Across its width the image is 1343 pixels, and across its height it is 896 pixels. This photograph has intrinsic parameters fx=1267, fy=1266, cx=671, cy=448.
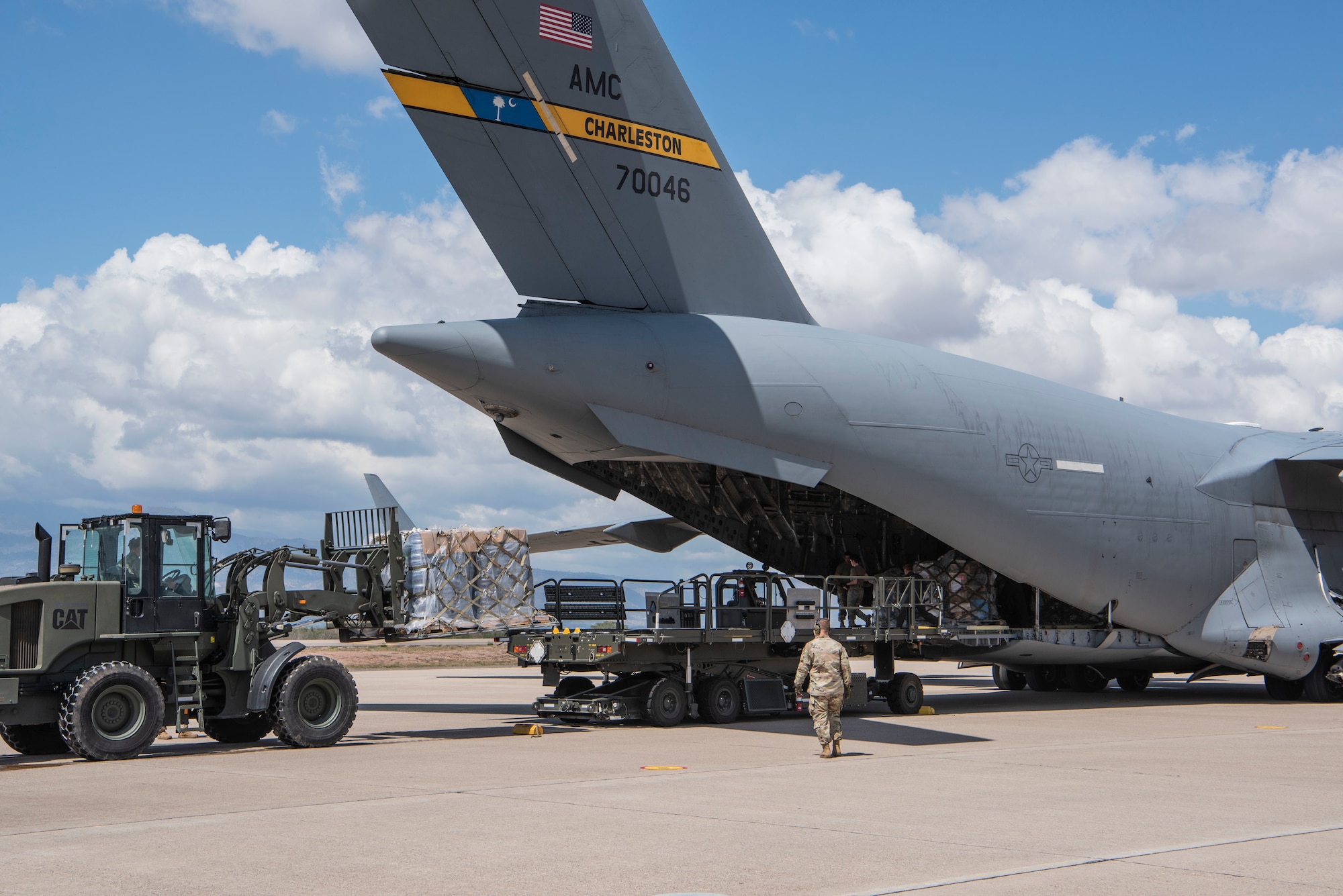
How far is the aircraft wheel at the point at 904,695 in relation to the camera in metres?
17.5

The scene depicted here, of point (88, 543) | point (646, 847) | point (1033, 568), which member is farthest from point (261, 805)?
point (1033, 568)

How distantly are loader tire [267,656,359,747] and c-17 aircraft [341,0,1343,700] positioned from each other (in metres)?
3.33

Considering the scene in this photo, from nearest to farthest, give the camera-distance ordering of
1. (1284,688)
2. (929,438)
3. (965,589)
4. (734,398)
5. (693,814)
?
(693,814), (734,398), (929,438), (965,589), (1284,688)

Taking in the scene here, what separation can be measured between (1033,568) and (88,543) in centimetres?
1192

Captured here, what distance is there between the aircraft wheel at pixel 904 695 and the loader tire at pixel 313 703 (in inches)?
294

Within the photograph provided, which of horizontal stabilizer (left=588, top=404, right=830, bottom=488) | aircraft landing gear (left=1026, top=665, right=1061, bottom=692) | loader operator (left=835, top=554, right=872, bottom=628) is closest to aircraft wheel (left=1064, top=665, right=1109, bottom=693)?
aircraft landing gear (left=1026, top=665, right=1061, bottom=692)

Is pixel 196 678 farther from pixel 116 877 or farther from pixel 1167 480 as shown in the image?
pixel 1167 480

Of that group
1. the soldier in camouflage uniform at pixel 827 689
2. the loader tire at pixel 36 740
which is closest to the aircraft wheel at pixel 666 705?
the soldier in camouflage uniform at pixel 827 689

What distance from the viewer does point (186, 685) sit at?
13031mm

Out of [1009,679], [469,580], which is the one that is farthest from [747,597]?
[1009,679]

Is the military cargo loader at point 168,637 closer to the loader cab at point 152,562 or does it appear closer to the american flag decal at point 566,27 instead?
the loader cab at point 152,562

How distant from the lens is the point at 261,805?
29.4 ft

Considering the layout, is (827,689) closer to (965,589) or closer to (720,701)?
(720,701)

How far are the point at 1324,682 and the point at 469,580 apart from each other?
13726 millimetres
